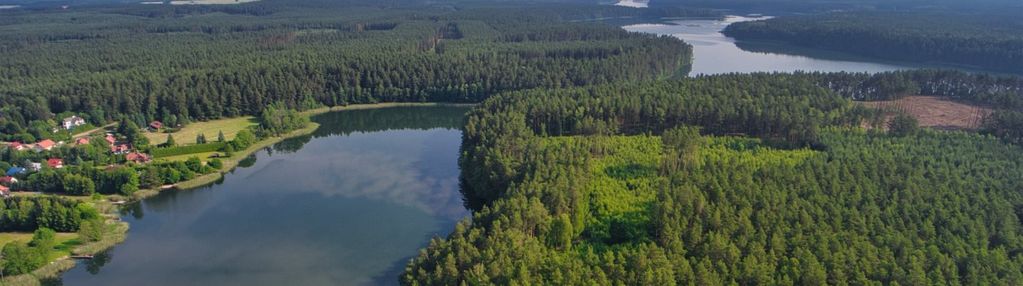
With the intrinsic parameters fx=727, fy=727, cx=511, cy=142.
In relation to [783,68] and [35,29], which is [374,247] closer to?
[783,68]

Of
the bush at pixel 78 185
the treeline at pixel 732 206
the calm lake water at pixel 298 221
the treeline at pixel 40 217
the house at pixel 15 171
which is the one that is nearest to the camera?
the treeline at pixel 732 206

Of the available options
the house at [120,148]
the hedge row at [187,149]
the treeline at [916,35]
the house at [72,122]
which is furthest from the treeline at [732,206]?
the treeline at [916,35]

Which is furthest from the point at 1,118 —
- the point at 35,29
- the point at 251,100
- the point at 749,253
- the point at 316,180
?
the point at 35,29

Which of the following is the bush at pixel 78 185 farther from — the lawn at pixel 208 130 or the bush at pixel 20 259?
the lawn at pixel 208 130

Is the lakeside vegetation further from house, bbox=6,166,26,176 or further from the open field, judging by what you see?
house, bbox=6,166,26,176

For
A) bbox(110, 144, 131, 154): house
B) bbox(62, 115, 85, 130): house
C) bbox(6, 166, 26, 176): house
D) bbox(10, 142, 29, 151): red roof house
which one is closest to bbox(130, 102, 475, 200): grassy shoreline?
bbox(110, 144, 131, 154): house

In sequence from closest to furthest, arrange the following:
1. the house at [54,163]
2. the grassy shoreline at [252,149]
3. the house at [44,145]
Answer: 1. the grassy shoreline at [252,149]
2. the house at [54,163]
3. the house at [44,145]

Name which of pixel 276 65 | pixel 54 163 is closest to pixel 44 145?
pixel 54 163
